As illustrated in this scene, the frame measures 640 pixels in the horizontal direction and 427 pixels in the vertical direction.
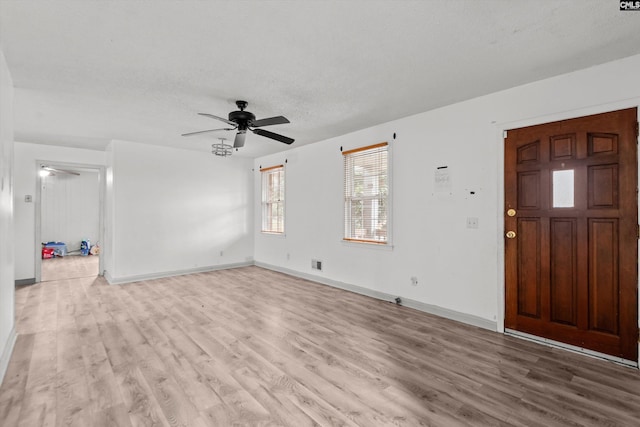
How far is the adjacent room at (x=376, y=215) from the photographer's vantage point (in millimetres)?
1955

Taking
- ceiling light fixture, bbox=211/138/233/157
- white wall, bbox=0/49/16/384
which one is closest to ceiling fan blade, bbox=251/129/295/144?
ceiling light fixture, bbox=211/138/233/157

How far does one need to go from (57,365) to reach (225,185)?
459 cm

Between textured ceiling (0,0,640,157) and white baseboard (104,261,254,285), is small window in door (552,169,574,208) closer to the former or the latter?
textured ceiling (0,0,640,157)

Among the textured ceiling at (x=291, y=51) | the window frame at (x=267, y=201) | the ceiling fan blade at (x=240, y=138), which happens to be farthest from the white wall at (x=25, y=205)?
the ceiling fan blade at (x=240, y=138)

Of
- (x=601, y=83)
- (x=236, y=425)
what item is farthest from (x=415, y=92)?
(x=236, y=425)

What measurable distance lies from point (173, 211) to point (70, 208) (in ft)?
17.5

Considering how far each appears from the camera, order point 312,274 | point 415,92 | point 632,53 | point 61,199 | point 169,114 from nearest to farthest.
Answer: point 632,53 < point 415,92 < point 169,114 < point 312,274 < point 61,199

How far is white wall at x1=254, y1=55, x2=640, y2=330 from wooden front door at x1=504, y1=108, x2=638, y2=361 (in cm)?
13

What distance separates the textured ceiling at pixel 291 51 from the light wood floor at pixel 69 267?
139 inches

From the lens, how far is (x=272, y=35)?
2.15 meters

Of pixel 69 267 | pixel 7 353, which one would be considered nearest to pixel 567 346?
pixel 7 353

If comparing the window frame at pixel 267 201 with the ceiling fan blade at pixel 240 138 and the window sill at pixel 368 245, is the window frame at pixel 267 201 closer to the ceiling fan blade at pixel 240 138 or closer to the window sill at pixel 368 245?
the window sill at pixel 368 245

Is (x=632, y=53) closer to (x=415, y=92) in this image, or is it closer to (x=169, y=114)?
(x=415, y=92)

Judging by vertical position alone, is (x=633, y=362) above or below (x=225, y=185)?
below
